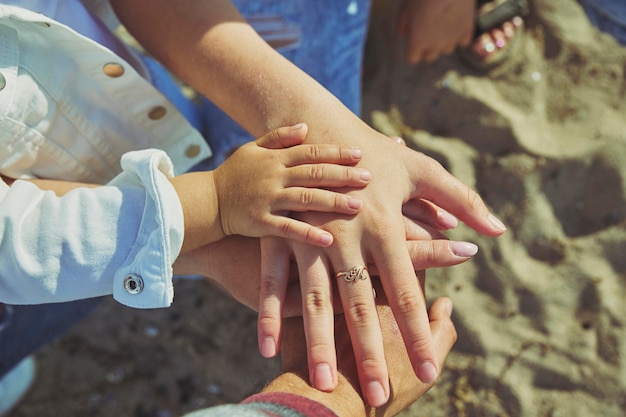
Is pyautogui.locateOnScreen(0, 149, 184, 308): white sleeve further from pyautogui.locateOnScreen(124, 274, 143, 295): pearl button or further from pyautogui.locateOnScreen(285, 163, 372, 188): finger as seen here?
pyautogui.locateOnScreen(285, 163, 372, 188): finger

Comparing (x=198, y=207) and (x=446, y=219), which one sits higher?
(x=198, y=207)

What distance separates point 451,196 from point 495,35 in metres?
1.18

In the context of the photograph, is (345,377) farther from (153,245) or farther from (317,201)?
(153,245)

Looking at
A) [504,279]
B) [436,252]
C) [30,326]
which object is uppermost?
[436,252]

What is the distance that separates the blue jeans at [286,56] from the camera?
1.64 meters

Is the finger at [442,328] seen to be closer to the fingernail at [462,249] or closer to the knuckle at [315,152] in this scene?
the fingernail at [462,249]

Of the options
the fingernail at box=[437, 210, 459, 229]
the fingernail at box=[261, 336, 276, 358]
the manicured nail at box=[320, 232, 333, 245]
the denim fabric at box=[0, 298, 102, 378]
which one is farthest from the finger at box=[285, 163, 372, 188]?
the denim fabric at box=[0, 298, 102, 378]

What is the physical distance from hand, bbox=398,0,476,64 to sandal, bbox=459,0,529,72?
54 millimetres

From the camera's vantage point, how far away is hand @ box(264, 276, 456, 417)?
1107 mm

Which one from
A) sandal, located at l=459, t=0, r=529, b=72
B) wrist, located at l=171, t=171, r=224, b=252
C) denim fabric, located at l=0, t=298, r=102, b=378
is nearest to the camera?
wrist, located at l=171, t=171, r=224, b=252

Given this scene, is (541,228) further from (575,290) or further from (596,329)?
(596,329)

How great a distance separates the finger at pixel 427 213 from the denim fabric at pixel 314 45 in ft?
2.00

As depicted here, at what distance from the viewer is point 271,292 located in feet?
3.88

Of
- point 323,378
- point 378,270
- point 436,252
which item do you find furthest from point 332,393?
point 436,252
